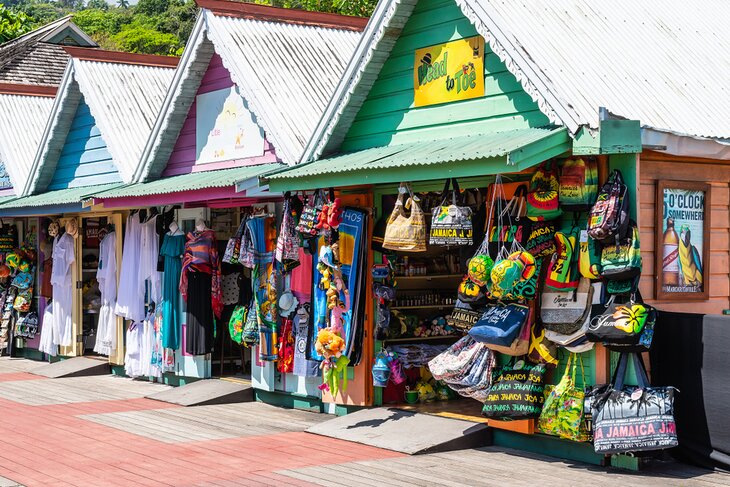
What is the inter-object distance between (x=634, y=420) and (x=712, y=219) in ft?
7.60

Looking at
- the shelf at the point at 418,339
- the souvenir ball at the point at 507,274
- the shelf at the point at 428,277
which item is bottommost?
the shelf at the point at 418,339

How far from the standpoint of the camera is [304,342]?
12625 mm

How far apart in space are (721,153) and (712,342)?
1.68 meters

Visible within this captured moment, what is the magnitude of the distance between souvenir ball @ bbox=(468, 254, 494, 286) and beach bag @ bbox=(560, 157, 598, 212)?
3.04 ft

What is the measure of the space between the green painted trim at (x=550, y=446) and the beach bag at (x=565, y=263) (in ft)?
4.46

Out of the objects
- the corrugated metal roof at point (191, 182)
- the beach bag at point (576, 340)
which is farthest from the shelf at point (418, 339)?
the beach bag at point (576, 340)

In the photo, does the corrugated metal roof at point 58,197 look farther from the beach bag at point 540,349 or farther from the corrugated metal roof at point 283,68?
the beach bag at point 540,349

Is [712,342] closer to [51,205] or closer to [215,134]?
[215,134]

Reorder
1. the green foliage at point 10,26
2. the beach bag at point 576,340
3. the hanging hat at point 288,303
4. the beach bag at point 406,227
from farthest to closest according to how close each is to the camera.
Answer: the green foliage at point 10,26 → the hanging hat at point 288,303 → the beach bag at point 406,227 → the beach bag at point 576,340

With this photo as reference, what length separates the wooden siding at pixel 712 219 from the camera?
9281 millimetres

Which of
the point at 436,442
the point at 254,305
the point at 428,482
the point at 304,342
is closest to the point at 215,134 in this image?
the point at 254,305

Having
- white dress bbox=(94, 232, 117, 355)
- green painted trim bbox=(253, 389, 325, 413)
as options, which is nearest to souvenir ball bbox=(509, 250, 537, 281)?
green painted trim bbox=(253, 389, 325, 413)

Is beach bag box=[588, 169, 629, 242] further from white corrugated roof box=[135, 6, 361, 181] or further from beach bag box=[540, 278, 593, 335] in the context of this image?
white corrugated roof box=[135, 6, 361, 181]

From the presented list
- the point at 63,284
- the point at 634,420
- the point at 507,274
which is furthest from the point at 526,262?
the point at 63,284
